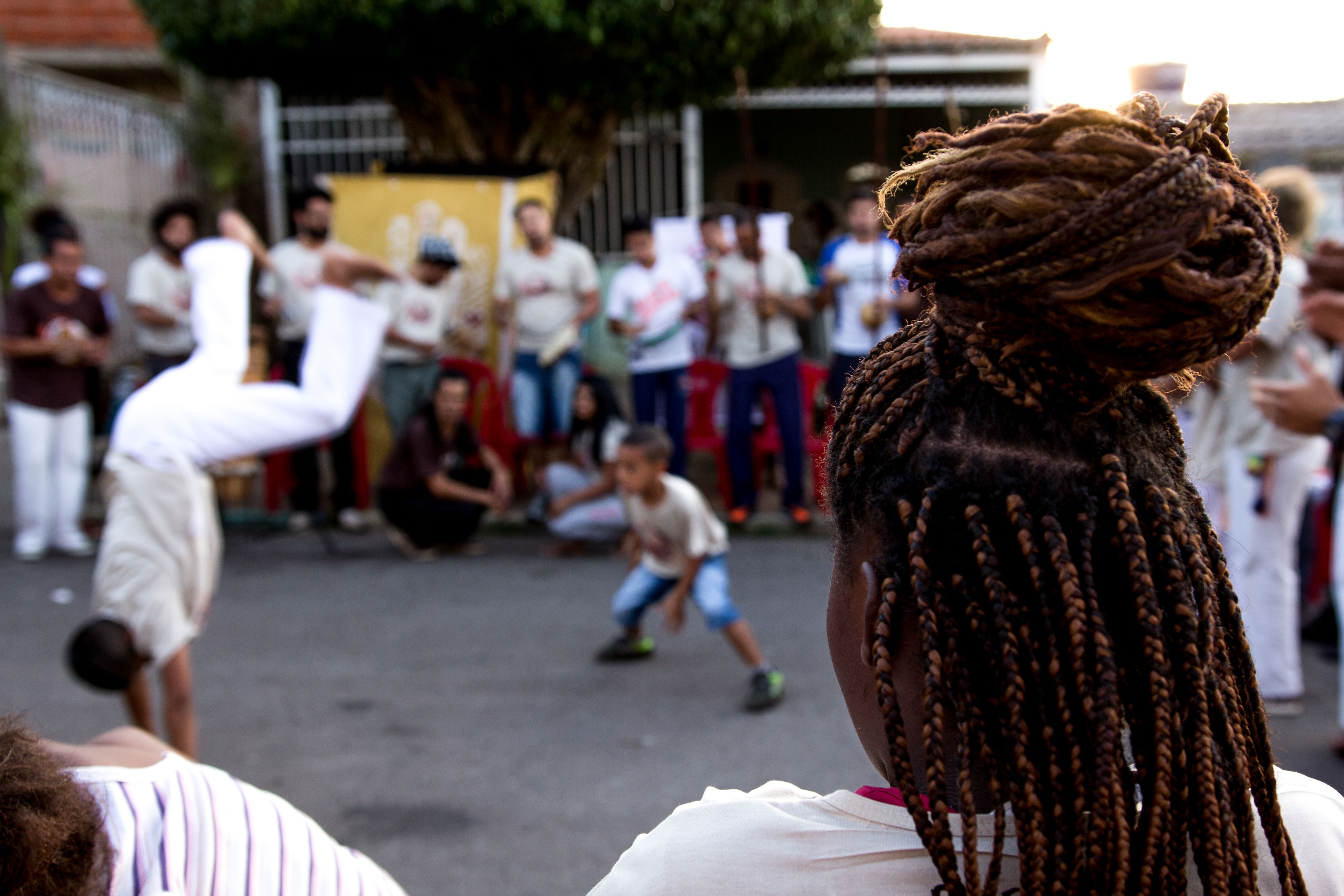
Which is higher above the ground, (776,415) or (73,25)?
(73,25)

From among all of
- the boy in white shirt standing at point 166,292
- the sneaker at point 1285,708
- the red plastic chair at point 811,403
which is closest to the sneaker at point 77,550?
the boy in white shirt standing at point 166,292

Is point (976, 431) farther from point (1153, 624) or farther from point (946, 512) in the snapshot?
point (1153, 624)

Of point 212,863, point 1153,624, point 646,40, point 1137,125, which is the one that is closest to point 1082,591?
point 1153,624

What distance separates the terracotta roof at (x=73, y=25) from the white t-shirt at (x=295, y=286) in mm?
7176

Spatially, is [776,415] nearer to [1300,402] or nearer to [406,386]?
[406,386]

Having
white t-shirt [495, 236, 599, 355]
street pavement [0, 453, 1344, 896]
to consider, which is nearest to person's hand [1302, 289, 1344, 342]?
street pavement [0, 453, 1344, 896]

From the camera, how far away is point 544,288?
307 inches

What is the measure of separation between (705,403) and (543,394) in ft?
3.82

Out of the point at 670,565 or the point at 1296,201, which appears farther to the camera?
the point at 670,565

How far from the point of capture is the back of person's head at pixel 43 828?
45.3 inches

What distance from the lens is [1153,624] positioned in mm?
942

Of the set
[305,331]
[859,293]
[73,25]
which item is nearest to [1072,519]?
[859,293]

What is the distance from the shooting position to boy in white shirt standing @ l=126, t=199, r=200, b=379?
720cm

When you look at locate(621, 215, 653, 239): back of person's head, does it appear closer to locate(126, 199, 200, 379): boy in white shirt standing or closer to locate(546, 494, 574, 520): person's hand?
locate(546, 494, 574, 520): person's hand
